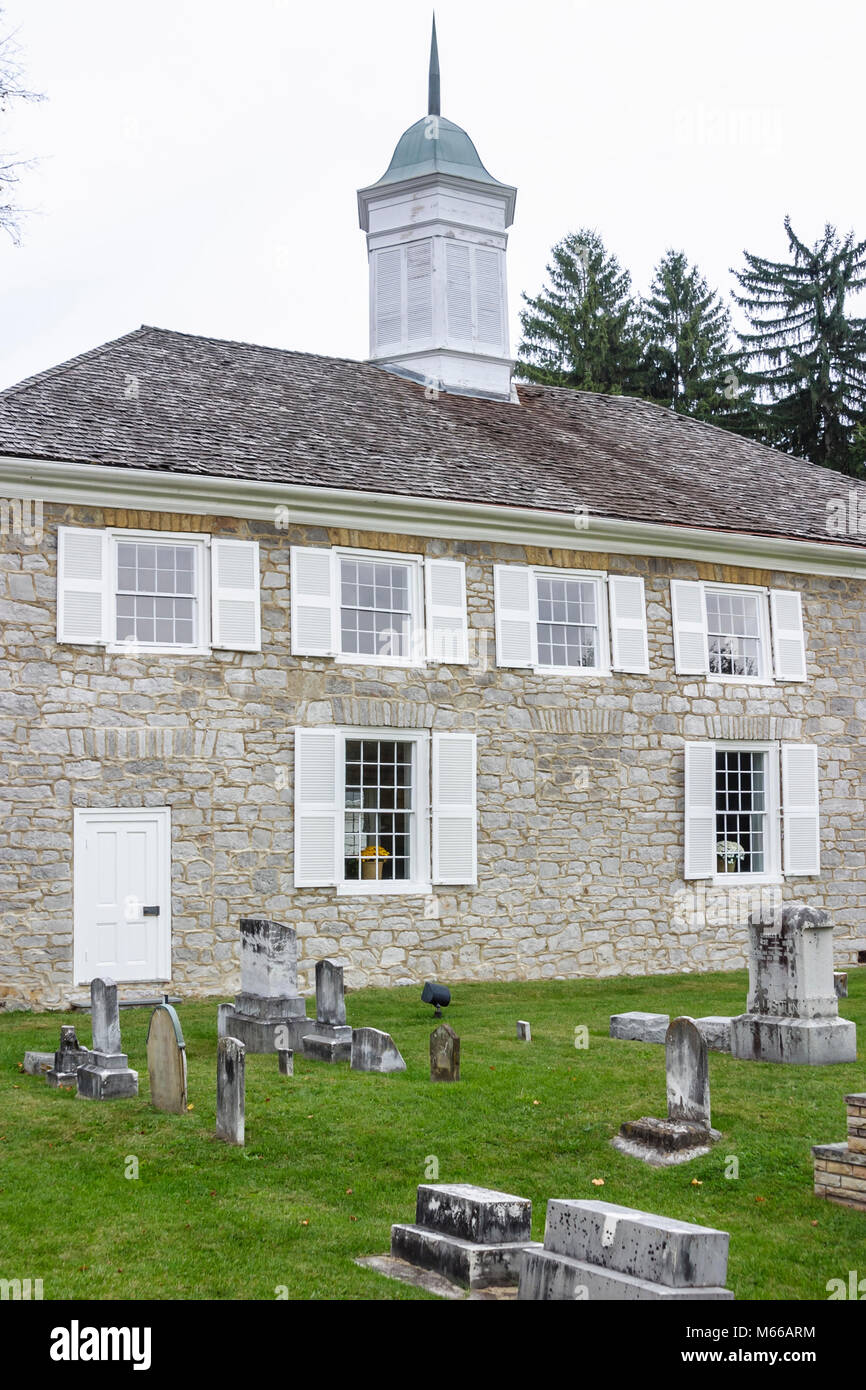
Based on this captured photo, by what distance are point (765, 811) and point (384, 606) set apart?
19.8 ft

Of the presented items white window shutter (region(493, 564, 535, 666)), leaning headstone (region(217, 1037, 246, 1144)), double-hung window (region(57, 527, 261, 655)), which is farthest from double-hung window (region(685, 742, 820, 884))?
leaning headstone (region(217, 1037, 246, 1144))

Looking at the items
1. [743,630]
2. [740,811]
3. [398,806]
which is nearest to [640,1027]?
[398,806]

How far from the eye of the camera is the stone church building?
48.3 feet

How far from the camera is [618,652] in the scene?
17.7 metres

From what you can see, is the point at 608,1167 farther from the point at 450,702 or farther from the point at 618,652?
the point at 618,652

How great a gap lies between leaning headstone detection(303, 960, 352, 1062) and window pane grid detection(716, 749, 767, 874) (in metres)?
8.25

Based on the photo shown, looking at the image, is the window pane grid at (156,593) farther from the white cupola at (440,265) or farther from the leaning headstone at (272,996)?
the white cupola at (440,265)

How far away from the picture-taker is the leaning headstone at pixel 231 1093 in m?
8.30

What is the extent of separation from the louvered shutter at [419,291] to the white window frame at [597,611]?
5.96 m

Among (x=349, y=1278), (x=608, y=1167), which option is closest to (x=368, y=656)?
(x=608, y=1167)

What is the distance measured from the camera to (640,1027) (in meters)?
12.0

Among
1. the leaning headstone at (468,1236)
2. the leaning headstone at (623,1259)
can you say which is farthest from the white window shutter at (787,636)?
the leaning headstone at (623,1259)

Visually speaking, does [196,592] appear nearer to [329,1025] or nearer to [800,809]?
[329,1025]

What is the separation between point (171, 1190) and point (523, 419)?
15383mm
